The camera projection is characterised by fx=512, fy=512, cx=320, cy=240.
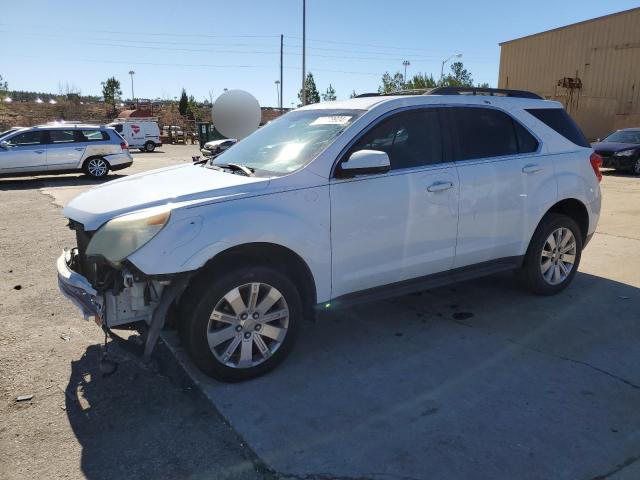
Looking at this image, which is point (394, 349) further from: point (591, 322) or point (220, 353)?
point (591, 322)

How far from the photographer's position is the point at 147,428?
114 inches

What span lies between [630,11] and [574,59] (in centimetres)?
373

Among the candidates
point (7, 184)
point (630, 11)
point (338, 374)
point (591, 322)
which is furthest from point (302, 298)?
point (630, 11)

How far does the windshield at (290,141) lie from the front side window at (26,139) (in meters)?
12.9

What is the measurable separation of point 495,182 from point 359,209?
1376mm

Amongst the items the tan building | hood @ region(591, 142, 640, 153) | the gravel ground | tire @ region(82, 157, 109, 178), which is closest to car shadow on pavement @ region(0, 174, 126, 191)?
tire @ region(82, 157, 109, 178)

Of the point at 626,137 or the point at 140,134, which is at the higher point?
the point at 626,137

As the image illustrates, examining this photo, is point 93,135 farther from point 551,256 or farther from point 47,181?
point 551,256

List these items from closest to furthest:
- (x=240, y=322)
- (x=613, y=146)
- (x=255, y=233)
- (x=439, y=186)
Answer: (x=255, y=233)
(x=240, y=322)
(x=439, y=186)
(x=613, y=146)

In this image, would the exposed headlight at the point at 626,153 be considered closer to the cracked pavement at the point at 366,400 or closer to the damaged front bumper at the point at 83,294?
the cracked pavement at the point at 366,400

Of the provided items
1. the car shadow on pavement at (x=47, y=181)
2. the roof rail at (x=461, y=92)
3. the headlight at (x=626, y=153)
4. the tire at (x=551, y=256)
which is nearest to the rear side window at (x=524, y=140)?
the roof rail at (x=461, y=92)

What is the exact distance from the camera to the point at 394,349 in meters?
3.87

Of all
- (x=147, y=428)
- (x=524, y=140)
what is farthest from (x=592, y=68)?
(x=147, y=428)

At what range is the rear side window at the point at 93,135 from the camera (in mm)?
15492
